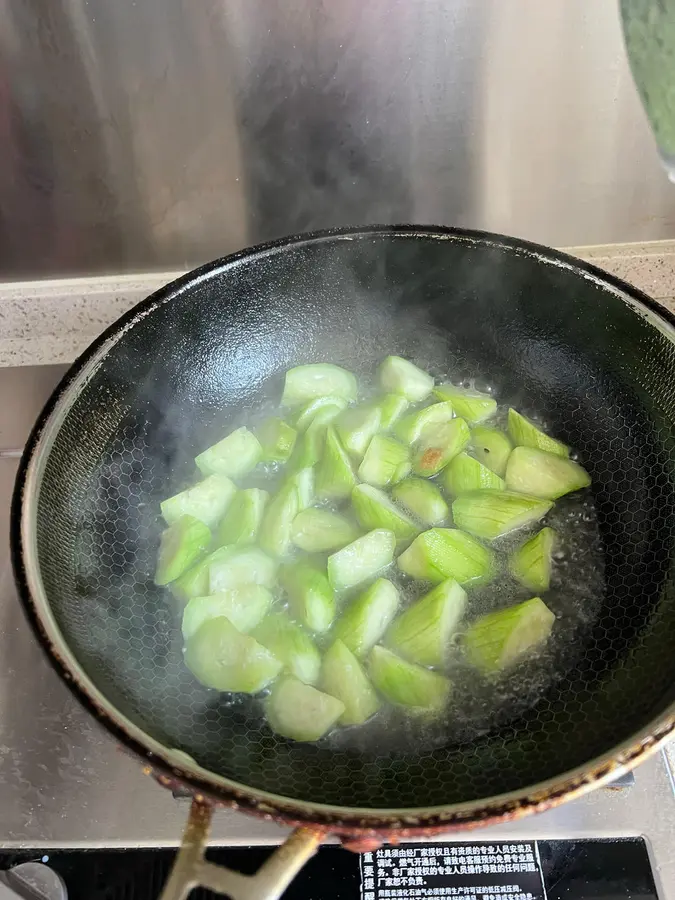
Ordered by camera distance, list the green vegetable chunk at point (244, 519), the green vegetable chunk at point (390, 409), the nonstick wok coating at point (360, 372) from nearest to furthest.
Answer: the nonstick wok coating at point (360, 372)
the green vegetable chunk at point (244, 519)
the green vegetable chunk at point (390, 409)

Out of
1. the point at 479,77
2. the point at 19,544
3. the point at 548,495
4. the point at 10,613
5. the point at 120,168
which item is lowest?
the point at 10,613

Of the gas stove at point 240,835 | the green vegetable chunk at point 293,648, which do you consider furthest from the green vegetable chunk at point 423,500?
the gas stove at point 240,835

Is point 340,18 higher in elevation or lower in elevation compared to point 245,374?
higher

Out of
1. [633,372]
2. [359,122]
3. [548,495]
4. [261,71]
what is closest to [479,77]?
[359,122]

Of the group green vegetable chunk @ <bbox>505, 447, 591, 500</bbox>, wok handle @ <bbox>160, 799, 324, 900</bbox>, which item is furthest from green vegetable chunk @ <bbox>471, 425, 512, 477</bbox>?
wok handle @ <bbox>160, 799, 324, 900</bbox>

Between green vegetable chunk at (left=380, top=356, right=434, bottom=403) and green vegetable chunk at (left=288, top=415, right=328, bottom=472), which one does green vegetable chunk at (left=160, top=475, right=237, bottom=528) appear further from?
green vegetable chunk at (left=380, top=356, right=434, bottom=403)

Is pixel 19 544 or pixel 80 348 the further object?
pixel 80 348

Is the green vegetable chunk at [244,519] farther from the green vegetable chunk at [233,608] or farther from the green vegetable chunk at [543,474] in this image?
the green vegetable chunk at [543,474]

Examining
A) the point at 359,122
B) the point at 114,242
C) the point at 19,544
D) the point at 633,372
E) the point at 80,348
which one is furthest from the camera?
the point at 80,348

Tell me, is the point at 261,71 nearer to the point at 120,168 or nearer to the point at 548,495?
the point at 120,168
